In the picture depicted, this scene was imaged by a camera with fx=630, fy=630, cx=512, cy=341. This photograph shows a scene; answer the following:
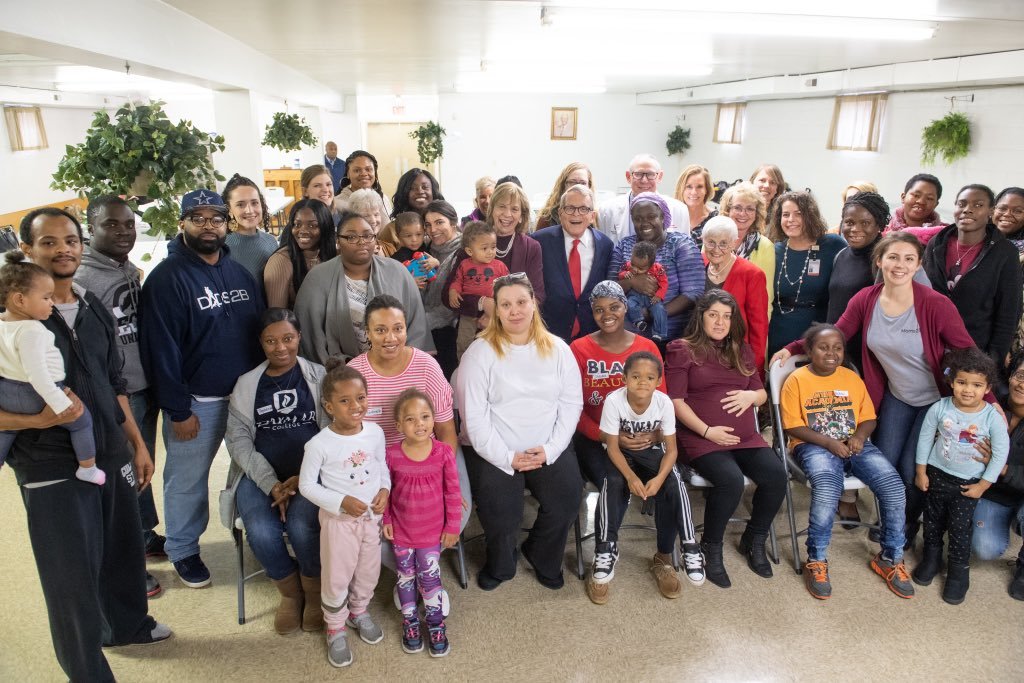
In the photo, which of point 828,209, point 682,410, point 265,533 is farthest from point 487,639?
point 828,209

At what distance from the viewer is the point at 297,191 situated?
1430 cm

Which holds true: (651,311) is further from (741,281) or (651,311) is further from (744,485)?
(744,485)

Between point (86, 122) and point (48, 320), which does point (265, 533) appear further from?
point (86, 122)

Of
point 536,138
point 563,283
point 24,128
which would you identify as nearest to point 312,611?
point 563,283

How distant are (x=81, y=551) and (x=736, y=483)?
2.63 meters

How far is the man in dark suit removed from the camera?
360cm

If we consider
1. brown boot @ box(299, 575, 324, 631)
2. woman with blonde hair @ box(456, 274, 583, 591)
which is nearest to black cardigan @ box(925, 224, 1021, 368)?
woman with blonde hair @ box(456, 274, 583, 591)

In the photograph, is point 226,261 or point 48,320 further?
point 226,261

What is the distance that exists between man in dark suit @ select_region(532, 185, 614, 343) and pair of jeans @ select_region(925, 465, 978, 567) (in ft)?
6.15

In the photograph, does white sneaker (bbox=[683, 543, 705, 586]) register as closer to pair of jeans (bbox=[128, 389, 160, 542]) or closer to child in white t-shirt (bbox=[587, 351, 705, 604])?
child in white t-shirt (bbox=[587, 351, 705, 604])

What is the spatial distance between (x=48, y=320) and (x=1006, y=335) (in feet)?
13.9

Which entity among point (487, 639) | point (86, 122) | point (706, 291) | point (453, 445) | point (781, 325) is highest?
point (86, 122)

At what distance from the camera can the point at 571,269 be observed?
11.9ft

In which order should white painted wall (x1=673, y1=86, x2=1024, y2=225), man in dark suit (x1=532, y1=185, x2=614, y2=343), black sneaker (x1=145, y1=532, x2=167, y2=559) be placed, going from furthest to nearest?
white painted wall (x1=673, y1=86, x2=1024, y2=225) → man in dark suit (x1=532, y1=185, x2=614, y2=343) → black sneaker (x1=145, y1=532, x2=167, y2=559)
